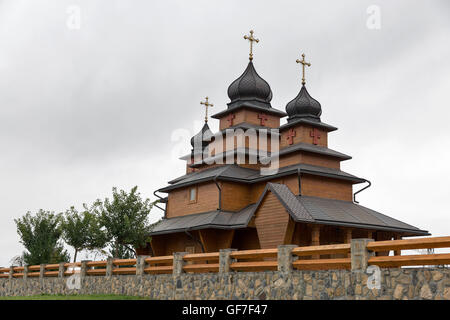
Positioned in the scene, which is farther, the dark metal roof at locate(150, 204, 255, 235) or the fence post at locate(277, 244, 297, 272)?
the dark metal roof at locate(150, 204, 255, 235)

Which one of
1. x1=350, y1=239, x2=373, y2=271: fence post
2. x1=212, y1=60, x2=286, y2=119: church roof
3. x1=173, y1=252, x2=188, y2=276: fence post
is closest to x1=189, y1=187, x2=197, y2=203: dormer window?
x1=212, y1=60, x2=286, y2=119: church roof

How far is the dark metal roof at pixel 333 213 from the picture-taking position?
66.3 feet

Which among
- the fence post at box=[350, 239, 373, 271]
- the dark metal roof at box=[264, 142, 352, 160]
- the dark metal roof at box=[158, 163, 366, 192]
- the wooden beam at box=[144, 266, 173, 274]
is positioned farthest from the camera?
the dark metal roof at box=[264, 142, 352, 160]

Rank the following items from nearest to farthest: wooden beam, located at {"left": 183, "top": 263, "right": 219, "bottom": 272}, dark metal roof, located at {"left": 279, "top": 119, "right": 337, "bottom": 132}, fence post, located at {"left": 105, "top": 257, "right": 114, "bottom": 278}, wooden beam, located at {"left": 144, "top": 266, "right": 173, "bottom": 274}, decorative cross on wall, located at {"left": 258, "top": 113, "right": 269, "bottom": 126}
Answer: wooden beam, located at {"left": 183, "top": 263, "right": 219, "bottom": 272}, wooden beam, located at {"left": 144, "top": 266, "right": 173, "bottom": 274}, fence post, located at {"left": 105, "top": 257, "right": 114, "bottom": 278}, dark metal roof, located at {"left": 279, "top": 119, "right": 337, "bottom": 132}, decorative cross on wall, located at {"left": 258, "top": 113, "right": 269, "bottom": 126}

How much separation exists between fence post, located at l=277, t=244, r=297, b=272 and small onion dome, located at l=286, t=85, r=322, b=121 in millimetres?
Result: 15063

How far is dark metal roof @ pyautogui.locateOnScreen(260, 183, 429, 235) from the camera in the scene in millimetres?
20219

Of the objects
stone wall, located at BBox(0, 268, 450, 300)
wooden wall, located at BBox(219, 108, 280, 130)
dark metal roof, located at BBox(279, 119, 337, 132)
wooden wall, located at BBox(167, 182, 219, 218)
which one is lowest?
stone wall, located at BBox(0, 268, 450, 300)

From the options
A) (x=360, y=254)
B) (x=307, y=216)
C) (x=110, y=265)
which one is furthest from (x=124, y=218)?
(x=360, y=254)

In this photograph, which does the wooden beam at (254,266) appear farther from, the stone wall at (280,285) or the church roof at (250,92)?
the church roof at (250,92)

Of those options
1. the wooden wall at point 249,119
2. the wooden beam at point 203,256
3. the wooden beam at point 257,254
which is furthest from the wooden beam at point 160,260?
the wooden wall at point 249,119

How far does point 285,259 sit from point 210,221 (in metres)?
9.89

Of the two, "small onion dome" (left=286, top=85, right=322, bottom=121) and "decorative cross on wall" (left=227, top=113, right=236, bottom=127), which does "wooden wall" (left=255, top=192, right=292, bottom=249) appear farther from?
"decorative cross on wall" (left=227, top=113, right=236, bottom=127)

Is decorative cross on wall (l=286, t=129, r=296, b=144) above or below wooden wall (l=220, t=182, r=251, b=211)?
above
